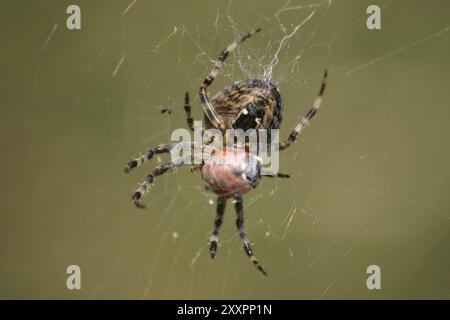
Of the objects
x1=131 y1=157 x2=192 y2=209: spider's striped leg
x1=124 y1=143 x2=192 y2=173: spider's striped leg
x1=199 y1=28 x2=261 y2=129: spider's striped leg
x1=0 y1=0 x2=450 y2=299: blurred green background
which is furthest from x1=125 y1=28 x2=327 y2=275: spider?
x1=0 y1=0 x2=450 y2=299: blurred green background

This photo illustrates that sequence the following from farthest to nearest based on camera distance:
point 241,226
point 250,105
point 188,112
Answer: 1. point 241,226
2. point 188,112
3. point 250,105

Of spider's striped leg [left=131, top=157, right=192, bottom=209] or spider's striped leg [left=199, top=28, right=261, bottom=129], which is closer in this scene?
spider's striped leg [left=199, top=28, right=261, bottom=129]

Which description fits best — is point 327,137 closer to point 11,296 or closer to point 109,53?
point 109,53

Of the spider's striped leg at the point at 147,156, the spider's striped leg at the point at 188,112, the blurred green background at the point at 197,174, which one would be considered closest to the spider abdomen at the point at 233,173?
the spider's striped leg at the point at 188,112

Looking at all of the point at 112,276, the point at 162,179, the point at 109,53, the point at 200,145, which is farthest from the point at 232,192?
the point at 109,53

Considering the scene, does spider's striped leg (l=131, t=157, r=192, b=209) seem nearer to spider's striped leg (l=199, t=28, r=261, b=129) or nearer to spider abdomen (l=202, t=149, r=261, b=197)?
spider abdomen (l=202, t=149, r=261, b=197)

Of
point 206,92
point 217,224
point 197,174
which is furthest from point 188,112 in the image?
point 197,174

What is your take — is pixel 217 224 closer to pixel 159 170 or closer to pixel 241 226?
pixel 241 226
